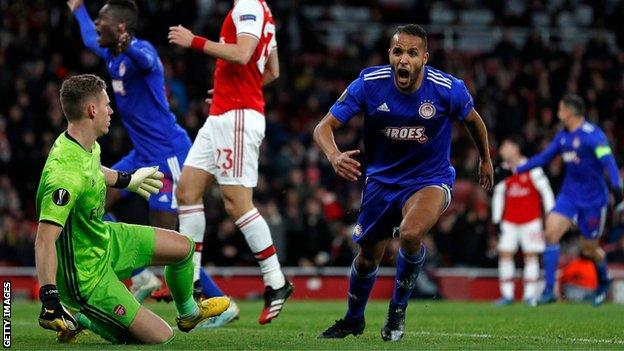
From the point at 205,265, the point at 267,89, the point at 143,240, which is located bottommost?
the point at 205,265

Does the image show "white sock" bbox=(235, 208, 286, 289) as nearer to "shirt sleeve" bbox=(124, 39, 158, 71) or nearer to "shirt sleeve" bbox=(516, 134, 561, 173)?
"shirt sleeve" bbox=(124, 39, 158, 71)

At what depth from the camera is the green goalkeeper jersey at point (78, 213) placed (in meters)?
6.84

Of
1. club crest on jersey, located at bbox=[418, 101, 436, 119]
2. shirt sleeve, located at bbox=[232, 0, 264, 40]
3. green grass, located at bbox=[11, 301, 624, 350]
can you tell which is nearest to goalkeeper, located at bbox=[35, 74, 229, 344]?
green grass, located at bbox=[11, 301, 624, 350]

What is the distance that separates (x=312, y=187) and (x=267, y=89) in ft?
8.79

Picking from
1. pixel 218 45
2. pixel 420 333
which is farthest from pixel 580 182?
pixel 218 45

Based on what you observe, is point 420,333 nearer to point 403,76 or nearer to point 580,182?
point 403,76

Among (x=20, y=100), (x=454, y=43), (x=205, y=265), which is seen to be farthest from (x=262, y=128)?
(x=454, y=43)

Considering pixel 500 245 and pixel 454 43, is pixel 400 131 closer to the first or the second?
pixel 500 245

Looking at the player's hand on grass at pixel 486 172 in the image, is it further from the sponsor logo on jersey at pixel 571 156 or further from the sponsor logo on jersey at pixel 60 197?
the sponsor logo on jersey at pixel 571 156

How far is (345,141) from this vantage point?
2038cm

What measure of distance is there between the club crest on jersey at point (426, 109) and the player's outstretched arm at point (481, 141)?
274 millimetres

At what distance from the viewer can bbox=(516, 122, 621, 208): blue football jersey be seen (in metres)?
14.6

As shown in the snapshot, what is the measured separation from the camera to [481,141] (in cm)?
807

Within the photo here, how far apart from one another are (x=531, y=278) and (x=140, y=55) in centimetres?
852
